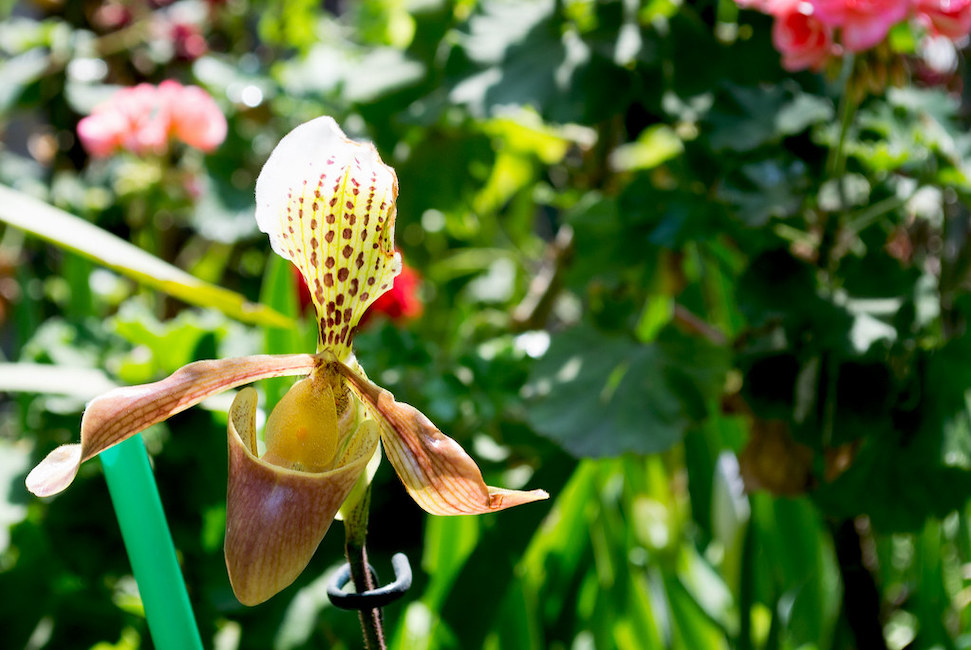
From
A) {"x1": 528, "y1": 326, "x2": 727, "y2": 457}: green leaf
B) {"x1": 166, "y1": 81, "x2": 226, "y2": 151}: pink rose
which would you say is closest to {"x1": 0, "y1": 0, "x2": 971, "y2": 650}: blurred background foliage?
{"x1": 528, "y1": 326, "x2": 727, "y2": 457}: green leaf

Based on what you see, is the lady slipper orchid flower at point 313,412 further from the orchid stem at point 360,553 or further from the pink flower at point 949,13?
the pink flower at point 949,13

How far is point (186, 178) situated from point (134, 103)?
0.14m

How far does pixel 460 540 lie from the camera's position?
700 millimetres

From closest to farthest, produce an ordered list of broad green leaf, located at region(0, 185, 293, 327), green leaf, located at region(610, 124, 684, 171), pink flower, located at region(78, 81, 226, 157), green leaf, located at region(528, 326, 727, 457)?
1. broad green leaf, located at region(0, 185, 293, 327)
2. green leaf, located at region(528, 326, 727, 457)
3. green leaf, located at region(610, 124, 684, 171)
4. pink flower, located at region(78, 81, 226, 157)

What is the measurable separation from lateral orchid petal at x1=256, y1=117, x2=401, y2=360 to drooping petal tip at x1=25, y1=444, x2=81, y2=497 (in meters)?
0.10

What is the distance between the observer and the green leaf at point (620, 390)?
0.63 metres

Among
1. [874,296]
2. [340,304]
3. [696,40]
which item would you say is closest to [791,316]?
[874,296]

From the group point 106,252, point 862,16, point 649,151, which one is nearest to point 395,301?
point 649,151

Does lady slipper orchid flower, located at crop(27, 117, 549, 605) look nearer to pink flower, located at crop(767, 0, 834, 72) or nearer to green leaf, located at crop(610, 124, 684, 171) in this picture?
pink flower, located at crop(767, 0, 834, 72)

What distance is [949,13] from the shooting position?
570 mm

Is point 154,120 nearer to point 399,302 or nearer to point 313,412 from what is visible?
point 399,302

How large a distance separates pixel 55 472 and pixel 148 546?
87 mm

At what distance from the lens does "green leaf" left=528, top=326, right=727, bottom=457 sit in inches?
24.8

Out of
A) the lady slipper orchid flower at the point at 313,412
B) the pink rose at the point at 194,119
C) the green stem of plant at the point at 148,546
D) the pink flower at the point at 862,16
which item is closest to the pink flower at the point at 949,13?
the pink flower at the point at 862,16
